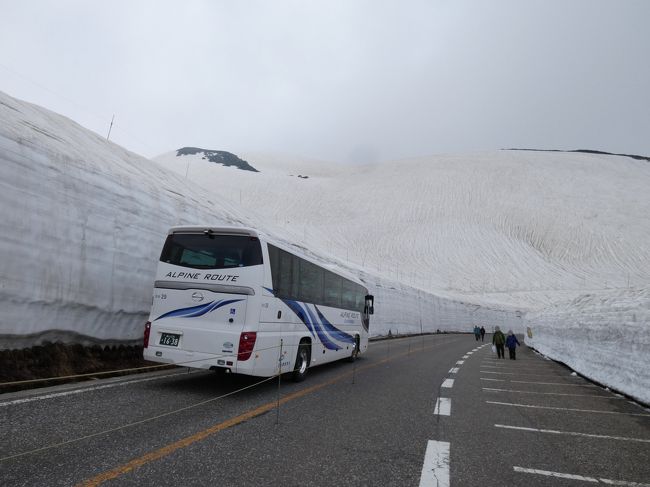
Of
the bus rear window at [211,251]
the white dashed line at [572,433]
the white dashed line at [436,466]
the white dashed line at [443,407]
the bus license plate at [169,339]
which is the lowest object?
the white dashed line at [436,466]

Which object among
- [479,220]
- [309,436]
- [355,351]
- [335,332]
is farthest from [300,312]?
[479,220]

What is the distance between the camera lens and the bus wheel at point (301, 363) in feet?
30.4

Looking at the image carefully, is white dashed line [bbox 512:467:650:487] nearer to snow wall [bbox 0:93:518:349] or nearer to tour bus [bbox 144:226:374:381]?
tour bus [bbox 144:226:374:381]

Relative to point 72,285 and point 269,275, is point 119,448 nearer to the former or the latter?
point 269,275

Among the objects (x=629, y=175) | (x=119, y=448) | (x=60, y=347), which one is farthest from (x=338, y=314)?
(x=629, y=175)

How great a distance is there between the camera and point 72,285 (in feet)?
29.5

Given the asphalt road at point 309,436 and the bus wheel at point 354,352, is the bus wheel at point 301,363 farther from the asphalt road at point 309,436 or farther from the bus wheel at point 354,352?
the bus wheel at point 354,352

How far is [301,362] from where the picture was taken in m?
9.55

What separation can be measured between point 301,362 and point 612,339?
779 cm

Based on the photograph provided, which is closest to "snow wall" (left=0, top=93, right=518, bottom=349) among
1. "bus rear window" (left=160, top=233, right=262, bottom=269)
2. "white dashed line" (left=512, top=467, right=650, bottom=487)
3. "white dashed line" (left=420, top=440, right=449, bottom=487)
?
"bus rear window" (left=160, top=233, right=262, bottom=269)

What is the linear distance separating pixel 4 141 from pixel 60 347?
4290 mm

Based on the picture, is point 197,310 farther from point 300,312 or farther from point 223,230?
point 300,312

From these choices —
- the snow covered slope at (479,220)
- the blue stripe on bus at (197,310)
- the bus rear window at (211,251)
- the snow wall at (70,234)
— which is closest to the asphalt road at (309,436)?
the blue stripe on bus at (197,310)

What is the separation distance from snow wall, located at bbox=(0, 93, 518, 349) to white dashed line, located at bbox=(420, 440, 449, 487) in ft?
25.2
